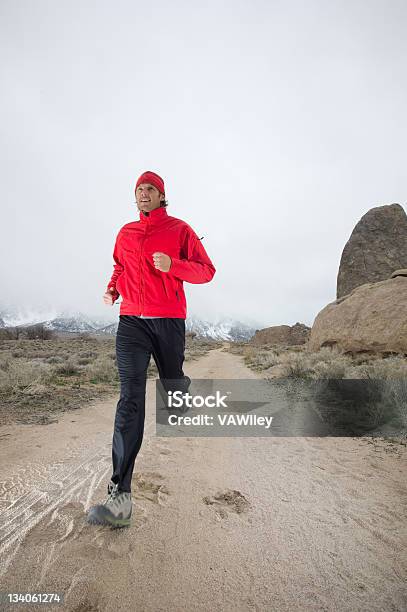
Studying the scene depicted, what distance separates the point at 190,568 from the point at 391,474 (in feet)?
8.46

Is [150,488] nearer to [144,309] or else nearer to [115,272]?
[144,309]

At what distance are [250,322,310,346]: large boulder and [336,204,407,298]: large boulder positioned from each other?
1094 inches

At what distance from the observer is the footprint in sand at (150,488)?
8.83ft

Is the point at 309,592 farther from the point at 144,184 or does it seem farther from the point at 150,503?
the point at 144,184

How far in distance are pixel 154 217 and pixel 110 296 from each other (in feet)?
2.70

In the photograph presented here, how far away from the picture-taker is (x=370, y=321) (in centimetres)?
1170

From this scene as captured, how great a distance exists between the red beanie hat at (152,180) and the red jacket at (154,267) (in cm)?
19

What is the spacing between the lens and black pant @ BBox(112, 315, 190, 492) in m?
2.23

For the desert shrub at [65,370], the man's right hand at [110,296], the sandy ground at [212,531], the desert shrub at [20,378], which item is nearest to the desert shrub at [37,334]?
the desert shrub at [65,370]

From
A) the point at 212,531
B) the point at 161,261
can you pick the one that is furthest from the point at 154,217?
the point at 212,531

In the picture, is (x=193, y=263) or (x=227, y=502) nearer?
(x=193, y=263)

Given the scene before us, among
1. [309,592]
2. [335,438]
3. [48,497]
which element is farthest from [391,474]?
[48,497]

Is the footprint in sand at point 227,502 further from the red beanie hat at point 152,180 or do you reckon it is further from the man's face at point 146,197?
the red beanie hat at point 152,180

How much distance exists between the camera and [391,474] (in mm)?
3320
